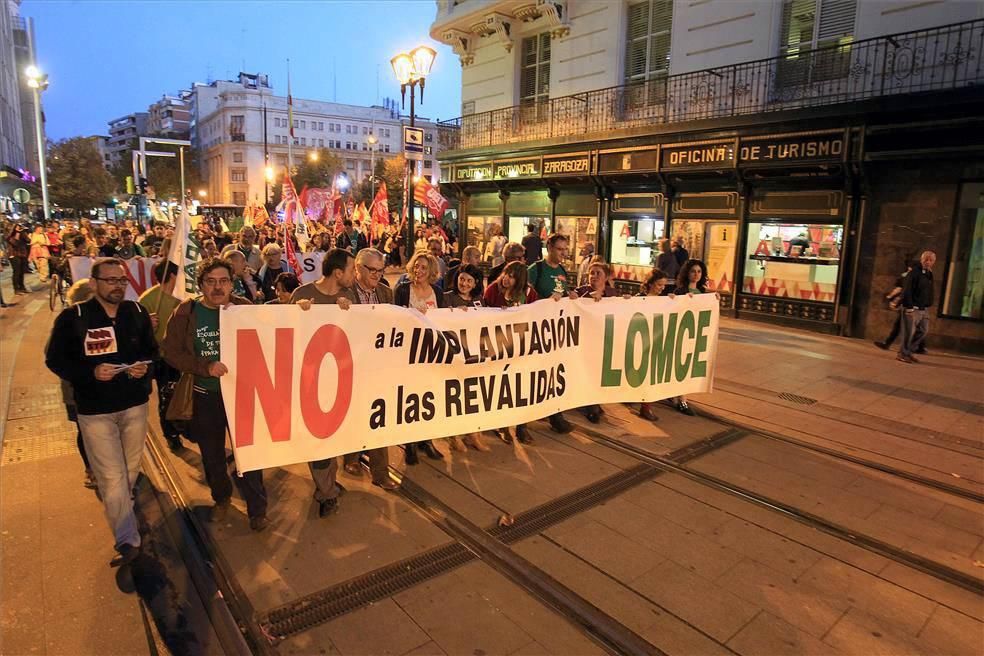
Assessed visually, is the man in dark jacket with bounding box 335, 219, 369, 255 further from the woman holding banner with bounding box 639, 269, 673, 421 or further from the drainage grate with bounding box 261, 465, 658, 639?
the drainage grate with bounding box 261, 465, 658, 639

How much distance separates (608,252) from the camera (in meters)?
17.4

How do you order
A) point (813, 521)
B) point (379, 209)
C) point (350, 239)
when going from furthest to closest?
point (350, 239)
point (379, 209)
point (813, 521)

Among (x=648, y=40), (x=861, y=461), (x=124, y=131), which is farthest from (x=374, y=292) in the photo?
(x=124, y=131)

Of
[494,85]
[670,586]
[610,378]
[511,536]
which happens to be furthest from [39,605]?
[494,85]

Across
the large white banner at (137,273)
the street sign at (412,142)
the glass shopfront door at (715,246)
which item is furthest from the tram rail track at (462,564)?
the glass shopfront door at (715,246)

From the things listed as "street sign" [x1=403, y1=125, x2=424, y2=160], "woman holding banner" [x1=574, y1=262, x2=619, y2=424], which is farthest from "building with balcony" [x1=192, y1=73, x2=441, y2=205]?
"woman holding banner" [x1=574, y1=262, x2=619, y2=424]

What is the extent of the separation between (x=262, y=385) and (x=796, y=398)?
23.2 ft

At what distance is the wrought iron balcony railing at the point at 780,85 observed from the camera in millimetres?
10922

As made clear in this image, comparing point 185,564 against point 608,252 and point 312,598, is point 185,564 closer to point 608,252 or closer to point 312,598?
point 312,598

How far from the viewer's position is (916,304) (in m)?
10.4

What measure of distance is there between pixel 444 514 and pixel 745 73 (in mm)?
13177

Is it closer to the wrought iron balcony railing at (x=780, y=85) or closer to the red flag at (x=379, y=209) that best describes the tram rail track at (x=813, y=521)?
the wrought iron balcony railing at (x=780, y=85)

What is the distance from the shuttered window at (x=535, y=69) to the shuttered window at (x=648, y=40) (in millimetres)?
3085

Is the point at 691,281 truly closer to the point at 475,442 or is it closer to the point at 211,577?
the point at 475,442
